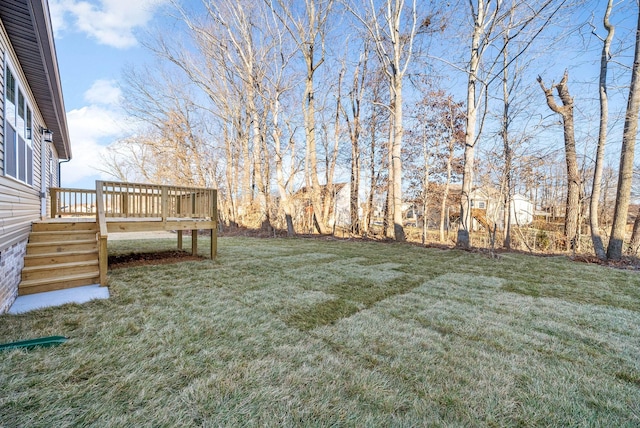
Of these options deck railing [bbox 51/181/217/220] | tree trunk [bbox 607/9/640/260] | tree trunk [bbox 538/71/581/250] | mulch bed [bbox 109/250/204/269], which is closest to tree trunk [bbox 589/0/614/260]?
tree trunk [bbox 607/9/640/260]

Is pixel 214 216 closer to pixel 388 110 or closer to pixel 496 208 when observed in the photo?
pixel 496 208

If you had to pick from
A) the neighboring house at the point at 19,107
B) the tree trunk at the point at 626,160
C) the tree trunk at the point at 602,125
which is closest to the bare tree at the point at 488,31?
the tree trunk at the point at 602,125

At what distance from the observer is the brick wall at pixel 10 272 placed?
9.70 feet

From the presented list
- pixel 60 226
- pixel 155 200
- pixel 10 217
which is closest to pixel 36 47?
pixel 10 217

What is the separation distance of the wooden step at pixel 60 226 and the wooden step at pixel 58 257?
2.30 feet

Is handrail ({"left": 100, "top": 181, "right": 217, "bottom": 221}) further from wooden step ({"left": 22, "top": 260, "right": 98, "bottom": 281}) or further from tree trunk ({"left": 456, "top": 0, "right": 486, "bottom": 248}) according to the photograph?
tree trunk ({"left": 456, "top": 0, "right": 486, "bottom": 248})

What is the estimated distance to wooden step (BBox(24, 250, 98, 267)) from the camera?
13.1 feet

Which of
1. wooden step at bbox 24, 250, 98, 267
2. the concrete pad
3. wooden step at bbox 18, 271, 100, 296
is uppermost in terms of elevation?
wooden step at bbox 24, 250, 98, 267

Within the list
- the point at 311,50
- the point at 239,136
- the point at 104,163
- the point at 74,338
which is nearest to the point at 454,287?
the point at 74,338

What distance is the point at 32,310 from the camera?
9.86 ft

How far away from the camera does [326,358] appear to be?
85.0 inches

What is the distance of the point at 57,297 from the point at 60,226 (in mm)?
2003

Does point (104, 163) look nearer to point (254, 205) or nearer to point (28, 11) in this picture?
point (254, 205)

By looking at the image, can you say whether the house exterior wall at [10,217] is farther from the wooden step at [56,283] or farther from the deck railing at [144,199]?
the deck railing at [144,199]
